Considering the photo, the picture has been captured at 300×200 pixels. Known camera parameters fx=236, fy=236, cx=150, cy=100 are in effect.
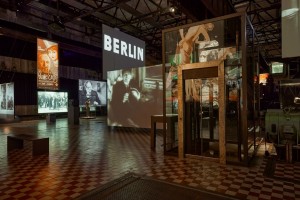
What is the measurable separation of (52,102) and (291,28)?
15.2m

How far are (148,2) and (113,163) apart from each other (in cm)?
863

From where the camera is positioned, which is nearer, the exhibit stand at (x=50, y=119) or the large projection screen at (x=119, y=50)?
the large projection screen at (x=119, y=50)

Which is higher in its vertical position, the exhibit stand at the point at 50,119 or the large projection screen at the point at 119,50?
the large projection screen at the point at 119,50

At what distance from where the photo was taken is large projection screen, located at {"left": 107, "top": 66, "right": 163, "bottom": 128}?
30.5 ft

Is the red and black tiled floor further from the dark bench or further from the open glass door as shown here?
the open glass door

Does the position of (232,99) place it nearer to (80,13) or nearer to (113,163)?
(113,163)

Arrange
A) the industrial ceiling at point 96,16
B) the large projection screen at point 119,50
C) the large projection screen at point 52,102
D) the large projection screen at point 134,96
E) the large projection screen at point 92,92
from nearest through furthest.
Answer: the large projection screen at point 119,50 → the large projection screen at point 134,96 → the industrial ceiling at point 96,16 → the large projection screen at point 52,102 → the large projection screen at point 92,92

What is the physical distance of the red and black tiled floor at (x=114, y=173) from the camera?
11.2ft

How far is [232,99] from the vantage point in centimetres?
514

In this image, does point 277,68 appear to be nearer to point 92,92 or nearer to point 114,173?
point 92,92

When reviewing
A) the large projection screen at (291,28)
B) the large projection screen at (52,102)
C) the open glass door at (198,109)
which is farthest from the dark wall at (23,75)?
the large projection screen at (291,28)

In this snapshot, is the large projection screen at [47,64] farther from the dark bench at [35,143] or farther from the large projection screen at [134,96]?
the dark bench at [35,143]

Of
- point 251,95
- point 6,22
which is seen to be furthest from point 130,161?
point 6,22

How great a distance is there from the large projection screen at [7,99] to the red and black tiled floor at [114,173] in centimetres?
857
